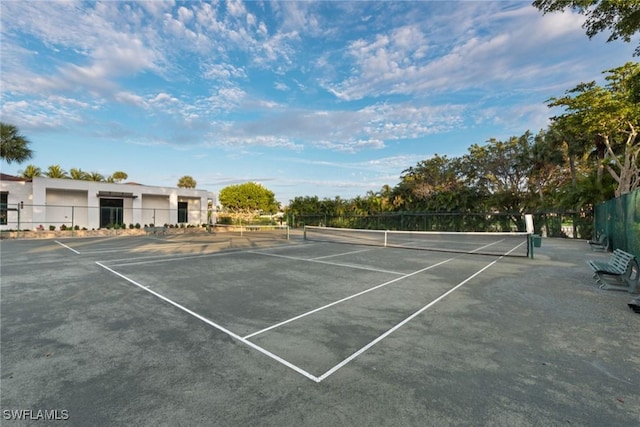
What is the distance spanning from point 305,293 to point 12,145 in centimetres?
3386

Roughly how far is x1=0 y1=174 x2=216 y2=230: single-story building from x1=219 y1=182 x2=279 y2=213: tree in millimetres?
16325

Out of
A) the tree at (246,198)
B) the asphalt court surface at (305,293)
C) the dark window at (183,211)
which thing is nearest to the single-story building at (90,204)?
the dark window at (183,211)

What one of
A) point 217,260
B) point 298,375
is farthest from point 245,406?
point 217,260

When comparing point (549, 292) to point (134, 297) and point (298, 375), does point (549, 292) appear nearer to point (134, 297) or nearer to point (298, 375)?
point (298, 375)

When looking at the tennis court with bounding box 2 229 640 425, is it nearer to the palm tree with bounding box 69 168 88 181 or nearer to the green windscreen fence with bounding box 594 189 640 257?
the green windscreen fence with bounding box 594 189 640 257

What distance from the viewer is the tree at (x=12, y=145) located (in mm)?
25836

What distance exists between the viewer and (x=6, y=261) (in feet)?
36.9

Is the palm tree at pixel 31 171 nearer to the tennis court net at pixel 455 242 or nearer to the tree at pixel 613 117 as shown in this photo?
the tennis court net at pixel 455 242

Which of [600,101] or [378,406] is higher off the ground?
[600,101]

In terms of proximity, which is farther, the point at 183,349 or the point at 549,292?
the point at 549,292

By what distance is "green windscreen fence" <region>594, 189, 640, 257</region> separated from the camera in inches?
323

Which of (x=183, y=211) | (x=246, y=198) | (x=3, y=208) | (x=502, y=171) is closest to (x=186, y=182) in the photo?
(x=246, y=198)

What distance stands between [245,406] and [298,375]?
0.70m

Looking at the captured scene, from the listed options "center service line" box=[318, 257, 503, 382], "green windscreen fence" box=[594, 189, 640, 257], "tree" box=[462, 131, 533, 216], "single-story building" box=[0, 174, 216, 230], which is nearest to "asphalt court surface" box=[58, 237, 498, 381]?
"center service line" box=[318, 257, 503, 382]
